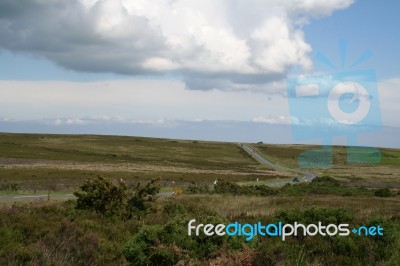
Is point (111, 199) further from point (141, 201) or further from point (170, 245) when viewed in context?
point (170, 245)

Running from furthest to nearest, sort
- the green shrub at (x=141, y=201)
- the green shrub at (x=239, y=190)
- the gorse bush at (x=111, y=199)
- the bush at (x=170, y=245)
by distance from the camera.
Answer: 1. the green shrub at (x=239, y=190)
2. the green shrub at (x=141, y=201)
3. the gorse bush at (x=111, y=199)
4. the bush at (x=170, y=245)

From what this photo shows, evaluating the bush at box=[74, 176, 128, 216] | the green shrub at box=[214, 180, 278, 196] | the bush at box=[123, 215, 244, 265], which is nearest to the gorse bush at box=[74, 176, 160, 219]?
the bush at box=[74, 176, 128, 216]

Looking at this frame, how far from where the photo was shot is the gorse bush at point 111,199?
13148 millimetres

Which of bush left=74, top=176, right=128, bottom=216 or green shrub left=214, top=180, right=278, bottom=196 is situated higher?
bush left=74, top=176, right=128, bottom=216

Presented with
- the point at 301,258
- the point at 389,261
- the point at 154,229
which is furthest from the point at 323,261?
the point at 154,229

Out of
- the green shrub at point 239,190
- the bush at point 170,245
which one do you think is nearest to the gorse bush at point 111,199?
the bush at point 170,245

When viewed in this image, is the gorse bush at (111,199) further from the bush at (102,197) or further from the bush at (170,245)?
the bush at (170,245)

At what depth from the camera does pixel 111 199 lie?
44.8 ft

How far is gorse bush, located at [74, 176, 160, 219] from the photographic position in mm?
13148

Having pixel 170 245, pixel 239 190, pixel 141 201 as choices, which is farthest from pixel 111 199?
pixel 239 190

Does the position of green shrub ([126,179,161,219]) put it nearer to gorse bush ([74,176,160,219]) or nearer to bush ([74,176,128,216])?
gorse bush ([74,176,160,219])

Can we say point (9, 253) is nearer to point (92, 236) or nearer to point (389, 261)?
point (92, 236)

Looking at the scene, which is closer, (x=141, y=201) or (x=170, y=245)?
(x=170, y=245)

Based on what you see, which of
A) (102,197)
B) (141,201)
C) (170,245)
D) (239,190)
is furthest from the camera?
(239,190)
